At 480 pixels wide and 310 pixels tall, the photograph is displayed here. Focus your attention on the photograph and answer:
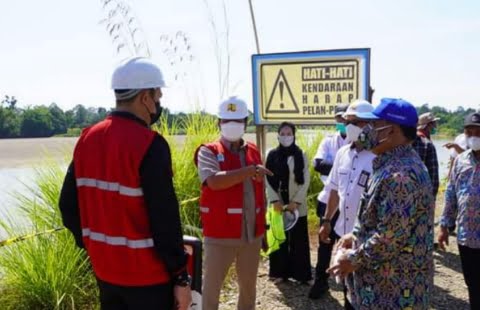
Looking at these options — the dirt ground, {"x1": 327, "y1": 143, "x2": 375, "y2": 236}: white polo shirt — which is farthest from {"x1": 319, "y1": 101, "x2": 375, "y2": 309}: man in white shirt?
the dirt ground

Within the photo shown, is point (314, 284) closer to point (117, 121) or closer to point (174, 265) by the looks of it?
point (174, 265)

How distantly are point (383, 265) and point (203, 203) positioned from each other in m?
1.64

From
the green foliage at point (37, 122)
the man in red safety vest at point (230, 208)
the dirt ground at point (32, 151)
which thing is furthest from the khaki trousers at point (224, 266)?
the green foliage at point (37, 122)

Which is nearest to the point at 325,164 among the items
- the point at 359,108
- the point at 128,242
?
the point at 359,108

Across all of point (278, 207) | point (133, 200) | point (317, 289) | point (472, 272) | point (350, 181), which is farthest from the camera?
point (278, 207)

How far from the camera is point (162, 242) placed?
2270 millimetres

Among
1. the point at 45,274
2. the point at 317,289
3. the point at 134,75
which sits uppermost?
the point at 134,75

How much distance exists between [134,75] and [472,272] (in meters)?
2.99

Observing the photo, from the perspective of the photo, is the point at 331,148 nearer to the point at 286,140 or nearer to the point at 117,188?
the point at 286,140

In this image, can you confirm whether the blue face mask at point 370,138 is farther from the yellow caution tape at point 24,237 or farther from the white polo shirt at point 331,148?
the yellow caution tape at point 24,237

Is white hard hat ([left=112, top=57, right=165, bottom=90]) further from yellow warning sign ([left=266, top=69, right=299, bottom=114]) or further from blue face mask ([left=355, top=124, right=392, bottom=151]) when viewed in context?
yellow warning sign ([left=266, top=69, right=299, bottom=114])

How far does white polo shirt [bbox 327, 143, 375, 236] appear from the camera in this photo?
3.60 m

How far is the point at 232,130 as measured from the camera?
3.76 meters

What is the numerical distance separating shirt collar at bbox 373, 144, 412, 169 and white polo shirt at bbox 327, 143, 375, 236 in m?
0.95
